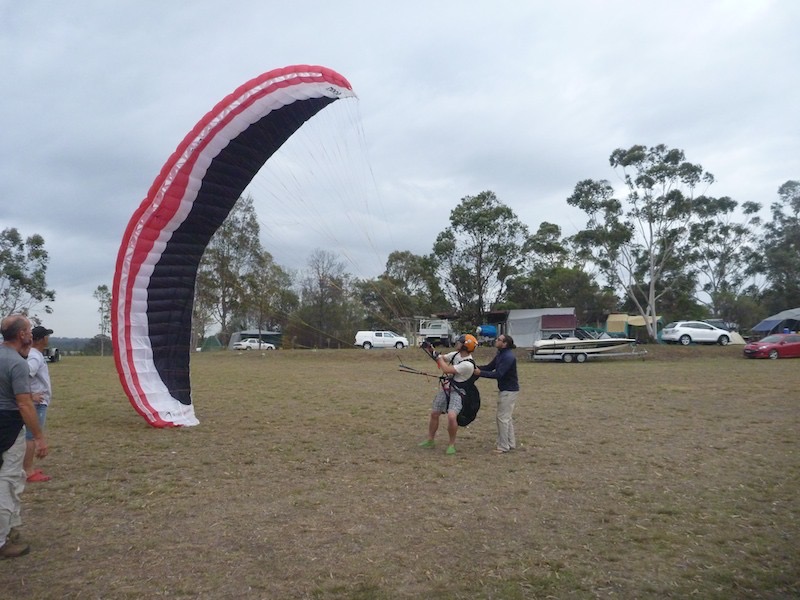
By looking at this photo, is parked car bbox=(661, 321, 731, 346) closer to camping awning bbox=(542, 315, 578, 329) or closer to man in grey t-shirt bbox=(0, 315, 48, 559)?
camping awning bbox=(542, 315, 578, 329)

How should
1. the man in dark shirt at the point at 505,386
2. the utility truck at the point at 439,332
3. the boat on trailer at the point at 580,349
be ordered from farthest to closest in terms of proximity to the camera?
the utility truck at the point at 439,332 < the boat on trailer at the point at 580,349 < the man in dark shirt at the point at 505,386

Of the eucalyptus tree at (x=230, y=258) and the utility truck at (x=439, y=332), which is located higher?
the eucalyptus tree at (x=230, y=258)

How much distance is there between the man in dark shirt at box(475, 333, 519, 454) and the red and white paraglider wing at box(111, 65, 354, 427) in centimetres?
414

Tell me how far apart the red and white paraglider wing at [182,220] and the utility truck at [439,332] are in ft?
89.9

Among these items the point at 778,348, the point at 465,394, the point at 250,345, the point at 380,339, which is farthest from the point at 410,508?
the point at 250,345

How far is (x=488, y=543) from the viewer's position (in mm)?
4613

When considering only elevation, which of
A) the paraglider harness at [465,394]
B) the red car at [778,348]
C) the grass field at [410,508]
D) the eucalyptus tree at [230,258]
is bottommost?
the grass field at [410,508]

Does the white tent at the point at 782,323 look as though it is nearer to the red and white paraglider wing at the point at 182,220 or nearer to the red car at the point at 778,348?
the red car at the point at 778,348

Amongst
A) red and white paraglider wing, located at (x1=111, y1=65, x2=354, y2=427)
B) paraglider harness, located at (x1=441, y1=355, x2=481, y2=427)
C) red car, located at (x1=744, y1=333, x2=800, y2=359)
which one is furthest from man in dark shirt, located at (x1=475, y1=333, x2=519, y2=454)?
red car, located at (x1=744, y1=333, x2=800, y2=359)

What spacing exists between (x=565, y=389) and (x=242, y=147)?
34.0ft

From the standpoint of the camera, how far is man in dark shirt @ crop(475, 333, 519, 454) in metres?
7.77

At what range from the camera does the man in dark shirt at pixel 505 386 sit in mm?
7773

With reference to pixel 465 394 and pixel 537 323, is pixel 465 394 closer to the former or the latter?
pixel 465 394

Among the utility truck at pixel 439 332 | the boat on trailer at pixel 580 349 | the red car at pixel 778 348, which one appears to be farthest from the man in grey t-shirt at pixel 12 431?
the utility truck at pixel 439 332
